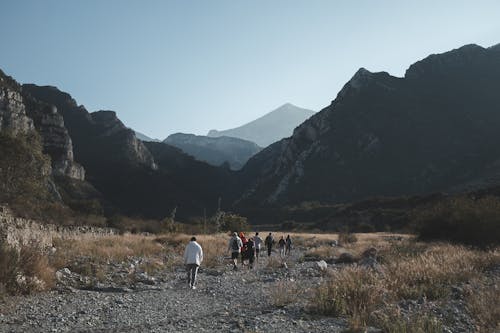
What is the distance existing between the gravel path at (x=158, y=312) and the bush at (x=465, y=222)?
70.9 ft

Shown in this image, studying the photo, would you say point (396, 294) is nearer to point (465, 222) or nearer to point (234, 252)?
point (234, 252)

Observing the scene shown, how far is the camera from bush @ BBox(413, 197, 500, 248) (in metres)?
30.6

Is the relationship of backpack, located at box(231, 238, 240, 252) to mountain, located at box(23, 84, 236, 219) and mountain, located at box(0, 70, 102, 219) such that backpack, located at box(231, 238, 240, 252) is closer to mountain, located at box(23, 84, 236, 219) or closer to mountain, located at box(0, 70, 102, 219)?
mountain, located at box(0, 70, 102, 219)

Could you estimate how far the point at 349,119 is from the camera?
158625mm

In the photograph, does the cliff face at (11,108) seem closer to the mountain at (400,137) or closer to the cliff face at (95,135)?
the cliff face at (95,135)

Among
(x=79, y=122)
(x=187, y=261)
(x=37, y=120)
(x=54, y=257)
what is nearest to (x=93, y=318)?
(x=187, y=261)

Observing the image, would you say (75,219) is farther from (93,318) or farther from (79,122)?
(79,122)

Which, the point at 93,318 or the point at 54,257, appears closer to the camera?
the point at 93,318

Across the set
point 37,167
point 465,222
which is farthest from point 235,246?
point 465,222

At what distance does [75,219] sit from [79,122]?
429 ft

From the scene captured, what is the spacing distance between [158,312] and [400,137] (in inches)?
5627

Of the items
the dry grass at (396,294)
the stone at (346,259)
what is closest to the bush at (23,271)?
the dry grass at (396,294)

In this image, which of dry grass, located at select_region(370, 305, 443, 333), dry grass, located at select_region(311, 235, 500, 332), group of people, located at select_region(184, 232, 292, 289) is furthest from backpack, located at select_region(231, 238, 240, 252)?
dry grass, located at select_region(370, 305, 443, 333)

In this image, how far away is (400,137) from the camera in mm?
144000
